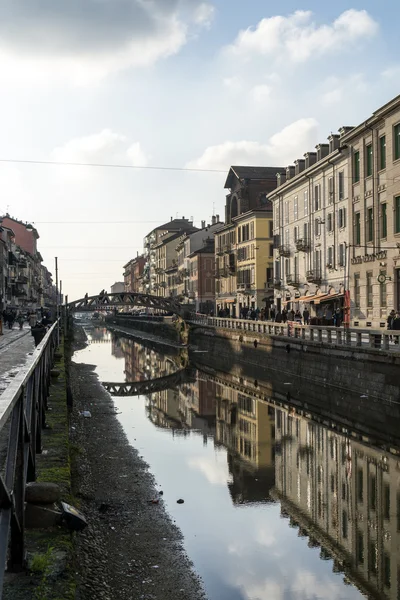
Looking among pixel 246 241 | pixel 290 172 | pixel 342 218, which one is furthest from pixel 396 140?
pixel 246 241

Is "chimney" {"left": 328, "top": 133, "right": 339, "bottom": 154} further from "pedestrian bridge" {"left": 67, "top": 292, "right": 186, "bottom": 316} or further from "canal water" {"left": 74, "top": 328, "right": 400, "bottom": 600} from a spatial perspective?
"pedestrian bridge" {"left": 67, "top": 292, "right": 186, "bottom": 316}

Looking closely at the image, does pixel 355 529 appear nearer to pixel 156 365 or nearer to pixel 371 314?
pixel 371 314

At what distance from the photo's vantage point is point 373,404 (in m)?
26.7

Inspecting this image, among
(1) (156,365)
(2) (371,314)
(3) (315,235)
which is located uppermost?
(3) (315,235)

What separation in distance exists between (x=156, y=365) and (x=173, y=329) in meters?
29.1

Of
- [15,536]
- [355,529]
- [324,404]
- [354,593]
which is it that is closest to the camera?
[15,536]

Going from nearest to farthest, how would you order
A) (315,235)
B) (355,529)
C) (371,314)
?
(355,529) → (371,314) → (315,235)

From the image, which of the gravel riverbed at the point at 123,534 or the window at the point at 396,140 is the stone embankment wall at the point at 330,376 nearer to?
the gravel riverbed at the point at 123,534

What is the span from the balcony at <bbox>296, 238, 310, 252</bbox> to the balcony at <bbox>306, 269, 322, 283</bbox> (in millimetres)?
2415

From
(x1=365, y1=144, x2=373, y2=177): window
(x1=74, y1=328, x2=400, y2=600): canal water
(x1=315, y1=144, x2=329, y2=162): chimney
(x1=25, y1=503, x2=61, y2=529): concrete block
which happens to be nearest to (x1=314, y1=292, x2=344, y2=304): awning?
(x1=365, y1=144, x2=373, y2=177): window

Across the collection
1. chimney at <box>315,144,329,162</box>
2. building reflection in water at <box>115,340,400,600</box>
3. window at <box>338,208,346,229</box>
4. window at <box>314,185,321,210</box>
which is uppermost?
chimney at <box>315,144,329,162</box>

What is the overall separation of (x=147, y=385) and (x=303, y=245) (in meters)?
19.8

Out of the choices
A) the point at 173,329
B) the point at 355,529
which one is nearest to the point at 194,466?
the point at 355,529

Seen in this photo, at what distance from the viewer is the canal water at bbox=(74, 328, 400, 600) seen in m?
11.5
